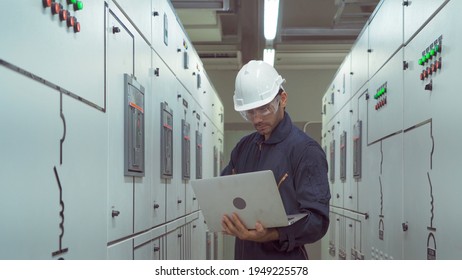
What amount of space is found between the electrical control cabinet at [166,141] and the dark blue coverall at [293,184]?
3.79 feet

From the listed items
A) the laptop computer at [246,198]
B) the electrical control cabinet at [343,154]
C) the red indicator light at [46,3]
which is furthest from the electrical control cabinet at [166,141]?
the electrical control cabinet at [343,154]

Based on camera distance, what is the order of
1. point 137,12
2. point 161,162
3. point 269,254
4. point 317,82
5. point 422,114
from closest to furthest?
point 269,254, point 422,114, point 137,12, point 161,162, point 317,82

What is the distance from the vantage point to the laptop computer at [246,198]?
6.98 feet

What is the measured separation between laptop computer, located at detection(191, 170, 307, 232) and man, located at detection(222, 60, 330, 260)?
0.13ft

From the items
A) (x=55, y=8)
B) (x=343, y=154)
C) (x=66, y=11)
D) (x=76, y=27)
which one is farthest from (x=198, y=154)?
A: (x=55, y=8)

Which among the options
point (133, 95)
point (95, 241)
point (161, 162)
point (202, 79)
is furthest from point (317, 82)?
point (95, 241)

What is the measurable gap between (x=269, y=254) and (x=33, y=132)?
1.21m

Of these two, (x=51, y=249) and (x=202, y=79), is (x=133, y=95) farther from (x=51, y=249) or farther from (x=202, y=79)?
(x=202, y=79)

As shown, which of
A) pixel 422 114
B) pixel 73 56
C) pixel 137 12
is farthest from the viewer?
pixel 137 12

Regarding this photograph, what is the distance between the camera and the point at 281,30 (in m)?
7.42

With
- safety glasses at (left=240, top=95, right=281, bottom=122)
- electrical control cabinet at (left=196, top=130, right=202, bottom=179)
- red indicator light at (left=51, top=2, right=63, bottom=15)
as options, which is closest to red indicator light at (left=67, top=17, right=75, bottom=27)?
red indicator light at (left=51, top=2, right=63, bottom=15)

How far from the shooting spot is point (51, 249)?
5.83ft

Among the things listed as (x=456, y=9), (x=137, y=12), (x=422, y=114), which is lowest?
(x=422, y=114)

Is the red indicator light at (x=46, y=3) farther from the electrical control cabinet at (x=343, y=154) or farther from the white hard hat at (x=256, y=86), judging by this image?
the electrical control cabinet at (x=343, y=154)
